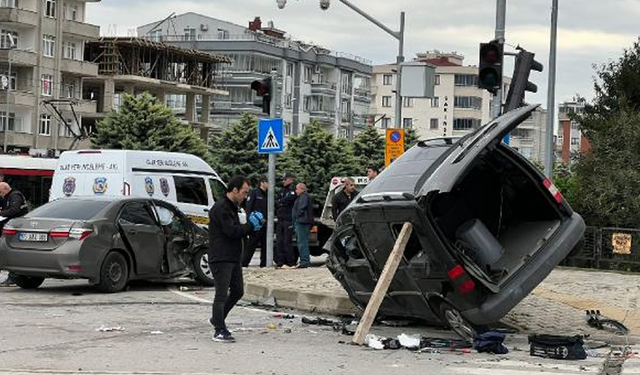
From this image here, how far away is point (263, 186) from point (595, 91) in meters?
15.2

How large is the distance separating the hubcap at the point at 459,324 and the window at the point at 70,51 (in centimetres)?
6936

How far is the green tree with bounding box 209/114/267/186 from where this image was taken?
5797 centimetres

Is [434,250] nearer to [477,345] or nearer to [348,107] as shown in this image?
[477,345]

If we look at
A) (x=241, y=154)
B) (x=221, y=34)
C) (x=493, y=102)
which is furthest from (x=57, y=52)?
(x=493, y=102)

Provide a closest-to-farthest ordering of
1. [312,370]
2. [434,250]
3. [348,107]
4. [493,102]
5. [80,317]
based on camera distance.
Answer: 1. [312,370]
2. [434,250]
3. [80,317]
4. [493,102]
5. [348,107]

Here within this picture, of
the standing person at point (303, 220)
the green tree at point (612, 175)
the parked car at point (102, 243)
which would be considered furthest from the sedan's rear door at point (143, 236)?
the green tree at point (612, 175)

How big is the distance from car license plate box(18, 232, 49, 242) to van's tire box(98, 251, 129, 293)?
2.99ft

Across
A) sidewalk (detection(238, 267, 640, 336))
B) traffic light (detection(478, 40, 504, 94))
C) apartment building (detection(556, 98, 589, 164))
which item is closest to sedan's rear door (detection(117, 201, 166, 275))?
sidewalk (detection(238, 267, 640, 336))

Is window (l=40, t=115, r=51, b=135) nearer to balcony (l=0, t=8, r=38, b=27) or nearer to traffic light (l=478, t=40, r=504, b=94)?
balcony (l=0, t=8, r=38, b=27)

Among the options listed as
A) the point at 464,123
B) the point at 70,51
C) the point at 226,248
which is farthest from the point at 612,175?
the point at 464,123

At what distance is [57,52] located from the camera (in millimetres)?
75938

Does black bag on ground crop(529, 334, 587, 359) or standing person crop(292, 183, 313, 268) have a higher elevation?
standing person crop(292, 183, 313, 268)

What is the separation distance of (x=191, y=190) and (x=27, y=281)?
19.6 feet

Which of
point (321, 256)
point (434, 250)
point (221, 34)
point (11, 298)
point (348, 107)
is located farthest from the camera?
point (348, 107)
